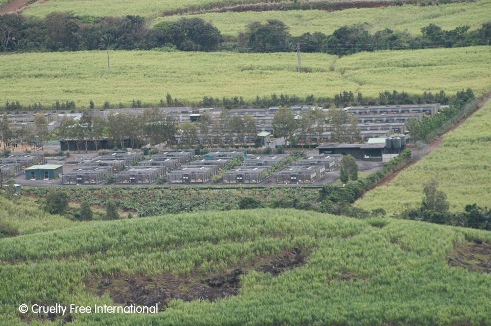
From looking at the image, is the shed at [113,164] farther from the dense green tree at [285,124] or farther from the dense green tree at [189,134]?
the dense green tree at [285,124]

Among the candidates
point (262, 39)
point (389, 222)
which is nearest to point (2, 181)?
point (389, 222)

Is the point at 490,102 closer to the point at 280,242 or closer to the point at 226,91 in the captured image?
the point at 226,91

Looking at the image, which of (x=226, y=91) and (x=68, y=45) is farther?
(x=68, y=45)

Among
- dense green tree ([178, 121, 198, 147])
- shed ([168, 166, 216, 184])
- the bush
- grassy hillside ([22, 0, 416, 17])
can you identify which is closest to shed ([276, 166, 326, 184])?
shed ([168, 166, 216, 184])

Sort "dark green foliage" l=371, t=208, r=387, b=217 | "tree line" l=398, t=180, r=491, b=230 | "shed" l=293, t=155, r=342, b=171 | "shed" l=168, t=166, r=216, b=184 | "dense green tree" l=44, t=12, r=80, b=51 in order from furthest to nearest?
"dense green tree" l=44, t=12, r=80, b=51 < "shed" l=293, t=155, r=342, b=171 < "shed" l=168, t=166, r=216, b=184 < "dark green foliage" l=371, t=208, r=387, b=217 < "tree line" l=398, t=180, r=491, b=230

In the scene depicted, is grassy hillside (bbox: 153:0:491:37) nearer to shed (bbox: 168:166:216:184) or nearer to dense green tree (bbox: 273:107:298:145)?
dense green tree (bbox: 273:107:298:145)

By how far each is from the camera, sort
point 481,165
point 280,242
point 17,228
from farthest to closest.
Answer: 1. point 481,165
2. point 17,228
3. point 280,242

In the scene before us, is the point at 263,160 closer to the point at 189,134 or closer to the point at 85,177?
the point at 189,134
